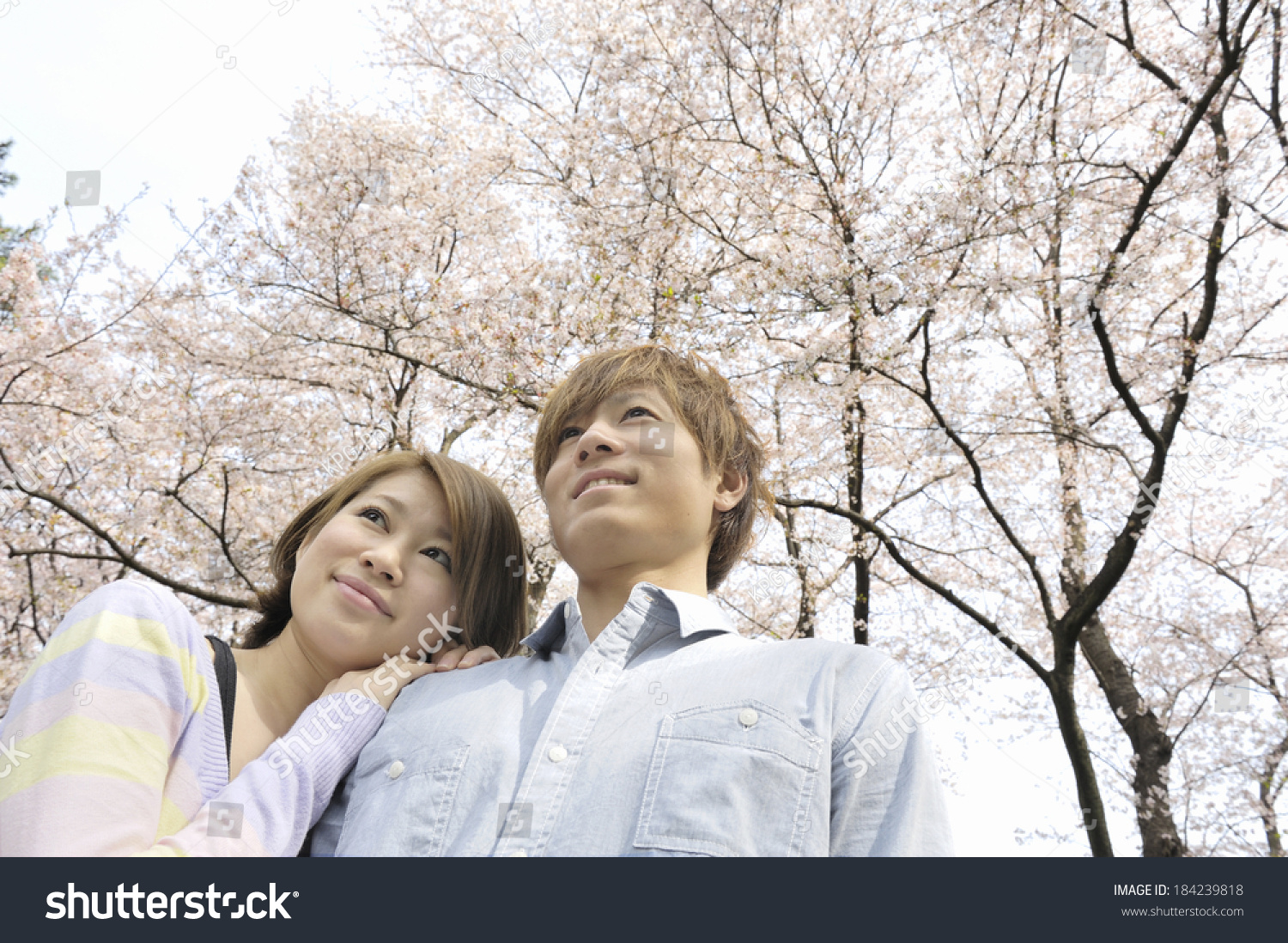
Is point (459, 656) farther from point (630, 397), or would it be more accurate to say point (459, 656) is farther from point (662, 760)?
point (630, 397)

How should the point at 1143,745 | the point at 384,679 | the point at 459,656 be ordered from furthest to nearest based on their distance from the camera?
the point at 1143,745
the point at 459,656
the point at 384,679

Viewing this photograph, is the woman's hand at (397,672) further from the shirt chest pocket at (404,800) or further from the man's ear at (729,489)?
the man's ear at (729,489)

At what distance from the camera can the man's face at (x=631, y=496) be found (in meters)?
2.20

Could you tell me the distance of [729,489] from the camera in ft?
8.74

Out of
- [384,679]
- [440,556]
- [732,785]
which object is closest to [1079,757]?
[732,785]

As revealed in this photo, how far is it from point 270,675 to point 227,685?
0.19m

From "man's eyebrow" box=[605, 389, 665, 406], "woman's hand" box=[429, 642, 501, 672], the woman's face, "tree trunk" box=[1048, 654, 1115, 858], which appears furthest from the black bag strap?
"tree trunk" box=[1048, 654, 1115, 858]

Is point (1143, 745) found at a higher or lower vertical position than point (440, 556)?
higher

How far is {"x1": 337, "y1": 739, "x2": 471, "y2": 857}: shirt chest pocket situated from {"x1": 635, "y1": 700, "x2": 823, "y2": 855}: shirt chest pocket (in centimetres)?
47

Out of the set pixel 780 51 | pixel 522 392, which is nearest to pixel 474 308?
pixel 522 392

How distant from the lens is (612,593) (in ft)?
7.52

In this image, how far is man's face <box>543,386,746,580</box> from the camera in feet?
7.22

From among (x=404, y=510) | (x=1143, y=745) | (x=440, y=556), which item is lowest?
(x=440, y=556)
